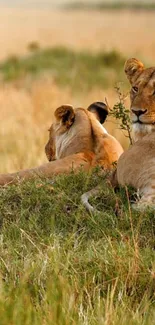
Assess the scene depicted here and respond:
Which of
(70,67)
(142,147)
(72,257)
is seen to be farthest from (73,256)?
(70,67)

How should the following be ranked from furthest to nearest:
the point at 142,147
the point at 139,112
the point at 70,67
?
the point at 70,67 < the point at 139,112 < the point at 142,147

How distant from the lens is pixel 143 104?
536 cm

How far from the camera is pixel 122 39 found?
100 ft

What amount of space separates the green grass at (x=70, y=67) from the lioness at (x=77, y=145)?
982 centimetres

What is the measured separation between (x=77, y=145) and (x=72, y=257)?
6.30 feet

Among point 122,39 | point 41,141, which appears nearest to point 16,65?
point 41,141

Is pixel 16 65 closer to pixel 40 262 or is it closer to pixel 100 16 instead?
pixel 40 262

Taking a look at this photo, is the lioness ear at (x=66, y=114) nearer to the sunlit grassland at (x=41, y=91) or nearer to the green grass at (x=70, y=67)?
the sunlit grassland at (x=41, y=91)

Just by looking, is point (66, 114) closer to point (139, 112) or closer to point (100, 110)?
point (100, 110)

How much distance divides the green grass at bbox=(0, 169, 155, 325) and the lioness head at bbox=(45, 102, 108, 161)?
1.88ft

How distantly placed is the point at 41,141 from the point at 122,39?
20.4 meters

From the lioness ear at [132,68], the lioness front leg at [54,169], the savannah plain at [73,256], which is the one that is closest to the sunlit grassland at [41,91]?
the lioness front leg at [54,169]

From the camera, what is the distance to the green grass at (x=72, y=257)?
12.2 feet

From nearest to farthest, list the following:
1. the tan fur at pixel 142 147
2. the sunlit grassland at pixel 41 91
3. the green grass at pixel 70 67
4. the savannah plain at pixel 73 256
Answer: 1. the savannah plain at pixel 73 256
2. the tan fur at pixel 142 147
3. the sunlit grassland at pixel 41 91
4. the green grass at pixel 70 67
